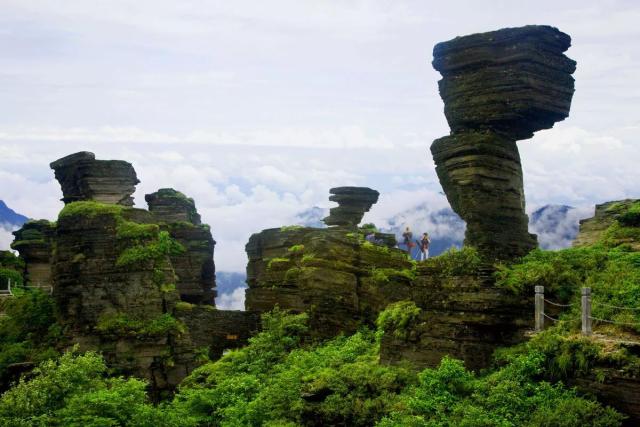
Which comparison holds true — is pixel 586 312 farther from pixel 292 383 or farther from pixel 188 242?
pixel 188 242

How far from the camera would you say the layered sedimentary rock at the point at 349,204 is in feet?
158

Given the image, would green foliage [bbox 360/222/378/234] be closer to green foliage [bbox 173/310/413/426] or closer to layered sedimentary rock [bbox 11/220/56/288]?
green foliage [bbox 173/310/413/426]

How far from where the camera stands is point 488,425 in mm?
20859

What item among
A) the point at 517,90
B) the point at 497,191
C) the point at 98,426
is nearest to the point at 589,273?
the point at 497,191

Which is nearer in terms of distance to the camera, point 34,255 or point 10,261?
point 10,261

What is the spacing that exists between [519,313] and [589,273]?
7.87 feet

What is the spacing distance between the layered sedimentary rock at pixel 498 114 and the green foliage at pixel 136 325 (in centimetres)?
1788

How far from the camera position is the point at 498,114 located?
2698 centimetres

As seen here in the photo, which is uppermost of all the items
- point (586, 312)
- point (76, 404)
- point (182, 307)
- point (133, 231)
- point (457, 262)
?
point (133, 231)

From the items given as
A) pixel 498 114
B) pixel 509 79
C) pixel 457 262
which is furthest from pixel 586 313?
pixel 509 79

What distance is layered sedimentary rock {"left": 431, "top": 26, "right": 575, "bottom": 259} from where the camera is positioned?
2655 cm

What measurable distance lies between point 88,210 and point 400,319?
63.3 ft

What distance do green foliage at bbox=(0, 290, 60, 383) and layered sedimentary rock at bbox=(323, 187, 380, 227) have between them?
16449 mm

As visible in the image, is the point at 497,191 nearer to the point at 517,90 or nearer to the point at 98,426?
the point at 517,90
